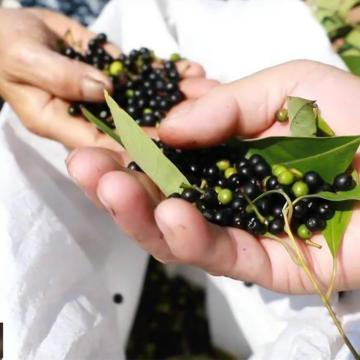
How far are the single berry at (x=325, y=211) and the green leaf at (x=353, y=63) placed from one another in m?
0.46

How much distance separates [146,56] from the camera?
3.92 ft

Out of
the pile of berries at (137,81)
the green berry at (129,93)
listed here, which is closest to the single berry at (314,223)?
the pile of berries at (137,81)

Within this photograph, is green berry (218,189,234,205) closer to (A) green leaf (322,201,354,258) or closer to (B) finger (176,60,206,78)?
(A) green leaf (322,201,354,258)

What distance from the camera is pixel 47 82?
1.09 m

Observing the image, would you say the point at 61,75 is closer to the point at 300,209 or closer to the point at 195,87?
the point at 195,87

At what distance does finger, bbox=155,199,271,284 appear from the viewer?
0.67 metres

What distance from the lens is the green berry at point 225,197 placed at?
0.79m

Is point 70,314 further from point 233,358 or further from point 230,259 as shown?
point 233,358

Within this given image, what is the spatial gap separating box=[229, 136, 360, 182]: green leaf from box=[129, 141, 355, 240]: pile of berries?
1 cm

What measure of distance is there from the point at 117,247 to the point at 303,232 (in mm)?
474

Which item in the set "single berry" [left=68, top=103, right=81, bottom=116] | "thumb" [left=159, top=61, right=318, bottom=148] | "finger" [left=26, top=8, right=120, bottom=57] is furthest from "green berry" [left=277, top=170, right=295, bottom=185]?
"finger" [left=26, top=8, right=120, bottom=57]

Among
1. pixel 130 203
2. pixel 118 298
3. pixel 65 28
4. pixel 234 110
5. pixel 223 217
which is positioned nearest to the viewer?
pixel 130 203

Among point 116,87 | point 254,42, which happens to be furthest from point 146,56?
point 254,42

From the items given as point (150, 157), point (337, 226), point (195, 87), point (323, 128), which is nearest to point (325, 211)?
point (337, 226)
